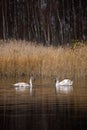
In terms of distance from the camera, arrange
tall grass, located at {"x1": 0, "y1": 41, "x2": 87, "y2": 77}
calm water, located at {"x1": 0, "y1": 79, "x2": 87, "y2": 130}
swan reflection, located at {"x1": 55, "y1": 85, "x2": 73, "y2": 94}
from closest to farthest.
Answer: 1. calm water, located at {"x1": 0, "y1": 79, "x2": 87, "y2": 130}
2. swan reflection, located at {"x1": 55, "y1": 85, "x2": 73, "y2": 94}
3. tall grass, located at {"x1": 0, "y1": 41, "x2": 87, "y2": 77}

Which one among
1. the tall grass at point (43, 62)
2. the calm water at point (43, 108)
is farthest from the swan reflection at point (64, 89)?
the tall grass at point (43, 62)

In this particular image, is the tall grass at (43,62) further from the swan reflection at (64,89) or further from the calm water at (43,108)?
the calm water at (43,108)

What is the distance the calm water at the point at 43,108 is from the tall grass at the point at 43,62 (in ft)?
11.9

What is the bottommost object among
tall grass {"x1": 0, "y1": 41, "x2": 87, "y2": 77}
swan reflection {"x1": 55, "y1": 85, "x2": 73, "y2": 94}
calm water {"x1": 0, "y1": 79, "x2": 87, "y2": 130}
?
calm water {"x1": 0, "y1": 79, "x2": 87, "y2": 130}

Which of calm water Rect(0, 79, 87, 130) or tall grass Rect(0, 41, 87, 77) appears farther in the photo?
tall grass Rect(0, 41, 87, 77)

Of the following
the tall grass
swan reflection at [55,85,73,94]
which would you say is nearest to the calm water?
swan reflection at [55,85,73,94]

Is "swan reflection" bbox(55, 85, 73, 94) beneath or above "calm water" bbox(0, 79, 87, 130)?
above

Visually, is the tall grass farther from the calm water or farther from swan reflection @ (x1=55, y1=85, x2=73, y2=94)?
the calm water

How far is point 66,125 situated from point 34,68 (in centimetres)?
1342

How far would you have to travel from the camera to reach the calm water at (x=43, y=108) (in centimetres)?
1288

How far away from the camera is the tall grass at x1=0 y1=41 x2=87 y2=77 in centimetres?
2530

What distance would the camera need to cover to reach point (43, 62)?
84.3ft

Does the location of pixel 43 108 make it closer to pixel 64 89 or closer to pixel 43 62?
pixel 64 89

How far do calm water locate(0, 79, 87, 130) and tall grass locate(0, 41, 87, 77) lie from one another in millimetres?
3638
